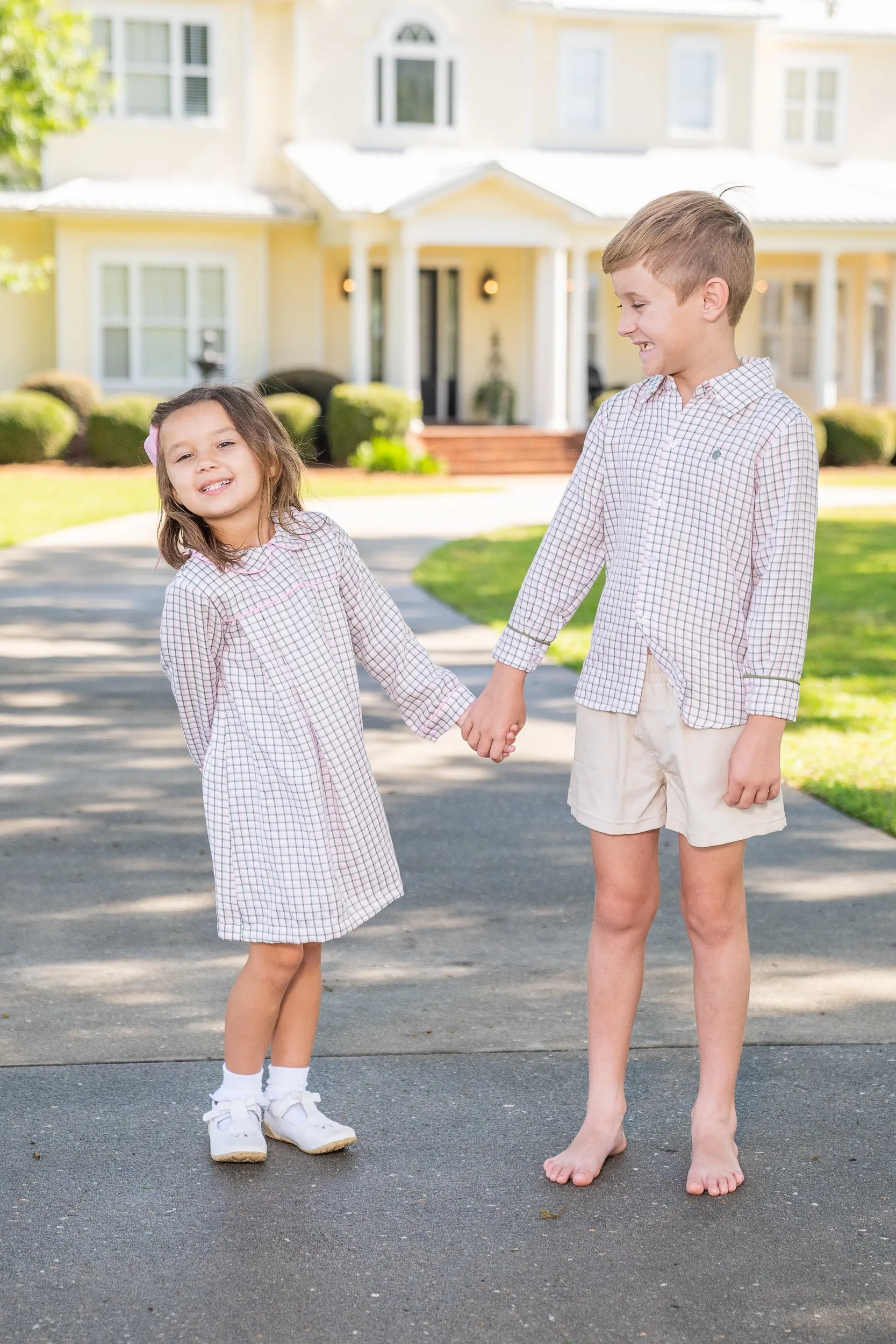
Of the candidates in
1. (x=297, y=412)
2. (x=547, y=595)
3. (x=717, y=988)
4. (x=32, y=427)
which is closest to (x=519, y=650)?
(x=547, y=595)

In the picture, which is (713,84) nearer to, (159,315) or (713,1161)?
(159,315)

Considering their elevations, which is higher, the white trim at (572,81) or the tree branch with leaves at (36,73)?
the white trim at (572,81)

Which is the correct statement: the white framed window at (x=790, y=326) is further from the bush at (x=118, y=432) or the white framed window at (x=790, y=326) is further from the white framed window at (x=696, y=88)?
the bush at (x=118, y=432)

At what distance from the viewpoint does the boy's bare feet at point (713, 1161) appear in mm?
3074

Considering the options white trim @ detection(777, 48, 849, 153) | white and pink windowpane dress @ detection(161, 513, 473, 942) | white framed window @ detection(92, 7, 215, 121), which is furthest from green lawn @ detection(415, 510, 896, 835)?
white trim @ detection(777, 48, 849, 153)

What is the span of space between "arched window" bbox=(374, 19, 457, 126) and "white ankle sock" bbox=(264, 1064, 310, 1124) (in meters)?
23.4

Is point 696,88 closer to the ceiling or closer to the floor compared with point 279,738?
closer to the ceiling

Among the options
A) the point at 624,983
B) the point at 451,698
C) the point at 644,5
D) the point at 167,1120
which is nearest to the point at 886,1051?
the point at 624,983

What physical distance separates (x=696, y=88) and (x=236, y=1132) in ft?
83.4

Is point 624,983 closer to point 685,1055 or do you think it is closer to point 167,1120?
point 685,1055

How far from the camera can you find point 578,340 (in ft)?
80.0

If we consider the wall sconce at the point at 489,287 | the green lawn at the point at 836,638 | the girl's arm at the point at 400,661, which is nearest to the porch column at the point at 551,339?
the wall sconce at the point at 489,287

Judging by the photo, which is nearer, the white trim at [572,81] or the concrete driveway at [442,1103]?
the concrete driveway at [442,1103]

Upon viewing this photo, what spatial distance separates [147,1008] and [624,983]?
133 cm
